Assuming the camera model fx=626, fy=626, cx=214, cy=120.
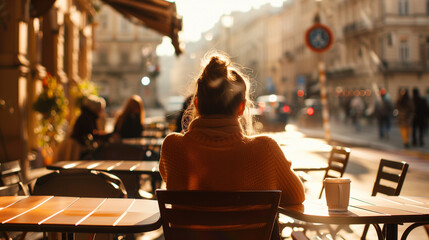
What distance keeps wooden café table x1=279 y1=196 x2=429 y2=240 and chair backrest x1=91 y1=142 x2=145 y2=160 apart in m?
3.85

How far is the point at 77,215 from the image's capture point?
10.6ft

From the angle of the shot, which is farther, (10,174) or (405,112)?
(405,112)

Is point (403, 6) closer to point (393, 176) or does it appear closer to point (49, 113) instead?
point (49, 113)

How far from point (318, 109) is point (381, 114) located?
13.6 m

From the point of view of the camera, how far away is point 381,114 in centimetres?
2369

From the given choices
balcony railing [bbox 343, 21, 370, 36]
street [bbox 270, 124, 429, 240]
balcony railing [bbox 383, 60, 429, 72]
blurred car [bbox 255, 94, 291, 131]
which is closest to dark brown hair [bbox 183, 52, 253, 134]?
street [bbox 270, 124, 429, 240]

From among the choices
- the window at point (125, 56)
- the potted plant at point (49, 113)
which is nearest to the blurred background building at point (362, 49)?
the window at point (125, 56)

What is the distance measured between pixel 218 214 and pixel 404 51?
167 feet

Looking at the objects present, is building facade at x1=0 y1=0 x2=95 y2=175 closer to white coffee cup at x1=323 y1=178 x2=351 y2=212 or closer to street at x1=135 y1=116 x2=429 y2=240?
street at x1=135 y1=116 x2=429 y2=240

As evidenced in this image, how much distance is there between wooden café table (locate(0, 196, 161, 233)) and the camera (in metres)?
2.98

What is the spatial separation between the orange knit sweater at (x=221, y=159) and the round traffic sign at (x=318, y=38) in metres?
14.4

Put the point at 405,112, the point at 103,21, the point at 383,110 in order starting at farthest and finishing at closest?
the point at 103,21 → the point at 383,110 → the point at 405,112

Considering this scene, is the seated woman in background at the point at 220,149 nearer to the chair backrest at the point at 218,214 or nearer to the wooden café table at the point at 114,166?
the chair backrest at the point at 218,214

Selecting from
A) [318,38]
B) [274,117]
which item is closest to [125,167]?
[318,38]
